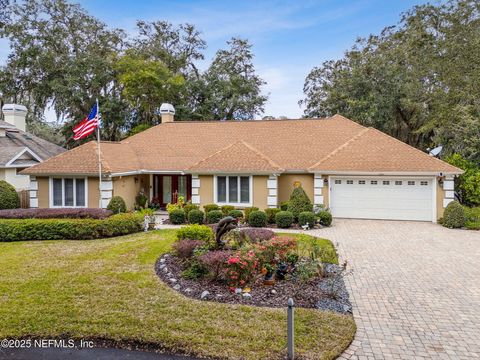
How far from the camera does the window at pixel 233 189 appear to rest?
1806 cm

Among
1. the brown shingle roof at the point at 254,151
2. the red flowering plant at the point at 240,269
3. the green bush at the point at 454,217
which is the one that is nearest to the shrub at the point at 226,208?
the brown shingle roof at the point at 254,151

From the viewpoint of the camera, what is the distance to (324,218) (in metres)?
15.9

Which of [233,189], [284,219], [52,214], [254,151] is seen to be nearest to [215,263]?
[284,219]

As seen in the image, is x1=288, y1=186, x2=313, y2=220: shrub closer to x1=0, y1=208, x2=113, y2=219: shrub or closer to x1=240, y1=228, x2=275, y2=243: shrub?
x1=240, y1=228, x2=275, y2=243: shrub

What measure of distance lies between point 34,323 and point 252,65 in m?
31.5

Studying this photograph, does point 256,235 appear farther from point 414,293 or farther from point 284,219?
point 284,219

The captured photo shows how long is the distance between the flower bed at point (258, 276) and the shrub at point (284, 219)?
6.05m

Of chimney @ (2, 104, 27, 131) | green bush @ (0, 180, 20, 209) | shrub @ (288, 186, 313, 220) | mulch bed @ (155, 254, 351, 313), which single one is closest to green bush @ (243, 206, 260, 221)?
shrub @ (288, 186, 313, 220)

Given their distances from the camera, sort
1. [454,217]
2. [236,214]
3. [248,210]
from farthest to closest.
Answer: [248,210], [236,214], [454,217]

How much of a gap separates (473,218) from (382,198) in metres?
4.10

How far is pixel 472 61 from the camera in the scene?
837 inches

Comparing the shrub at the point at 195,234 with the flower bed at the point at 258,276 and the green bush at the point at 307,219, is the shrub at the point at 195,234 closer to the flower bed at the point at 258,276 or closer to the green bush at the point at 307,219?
the flower bed at the point at 258,276

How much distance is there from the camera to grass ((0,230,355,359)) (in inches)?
214

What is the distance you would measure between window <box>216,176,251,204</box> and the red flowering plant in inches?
400
